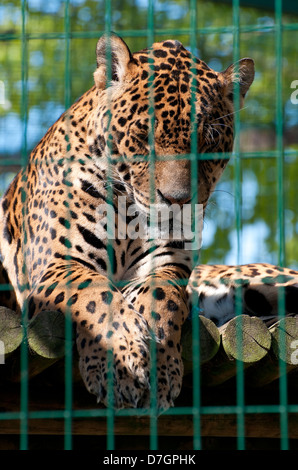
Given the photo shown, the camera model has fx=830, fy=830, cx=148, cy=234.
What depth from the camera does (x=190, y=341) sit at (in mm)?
3402

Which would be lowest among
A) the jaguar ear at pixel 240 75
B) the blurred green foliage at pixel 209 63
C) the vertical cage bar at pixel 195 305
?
the vertical cage bar at pixel 195 305

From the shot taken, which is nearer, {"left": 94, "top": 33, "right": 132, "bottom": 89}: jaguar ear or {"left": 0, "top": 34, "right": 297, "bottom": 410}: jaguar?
{"left": 0, "top": 34, "right": 297, "bottom": 410}: jaguar

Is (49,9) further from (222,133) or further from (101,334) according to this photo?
(101,334)

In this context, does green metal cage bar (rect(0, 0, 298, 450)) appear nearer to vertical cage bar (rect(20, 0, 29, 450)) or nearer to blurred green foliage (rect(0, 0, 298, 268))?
vertical cage bar (rect(20, 0, 29, 450))

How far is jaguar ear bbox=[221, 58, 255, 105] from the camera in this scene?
429 centimetres

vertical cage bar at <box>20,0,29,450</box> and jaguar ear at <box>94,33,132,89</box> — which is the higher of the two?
jaguar ear at <box>94,33,132,89</box>

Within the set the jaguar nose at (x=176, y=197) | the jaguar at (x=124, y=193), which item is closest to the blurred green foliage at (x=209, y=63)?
the jaguar at (x=124, y=193)

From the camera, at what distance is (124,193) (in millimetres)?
4129

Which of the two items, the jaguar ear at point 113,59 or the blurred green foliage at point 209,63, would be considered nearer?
the jaguar ear at point 113,59

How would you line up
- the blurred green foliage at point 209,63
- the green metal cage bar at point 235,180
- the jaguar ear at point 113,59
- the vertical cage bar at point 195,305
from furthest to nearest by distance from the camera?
the blurred green foliage at point 209,63 → the jaguar ear at point 113,59 → the vertical cage bar at point 195,305 → the green metal cage bar at point 235,180

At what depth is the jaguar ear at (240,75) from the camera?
4285 millimetres

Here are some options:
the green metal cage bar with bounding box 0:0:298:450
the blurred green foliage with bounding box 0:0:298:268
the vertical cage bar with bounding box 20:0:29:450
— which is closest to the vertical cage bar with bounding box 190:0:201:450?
the green metal cage bar with bounding box 0:0:298:450

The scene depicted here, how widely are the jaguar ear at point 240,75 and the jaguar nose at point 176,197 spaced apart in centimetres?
92

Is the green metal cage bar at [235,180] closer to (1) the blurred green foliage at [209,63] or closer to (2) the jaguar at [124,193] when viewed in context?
(2) the jaguar at [124,193]
